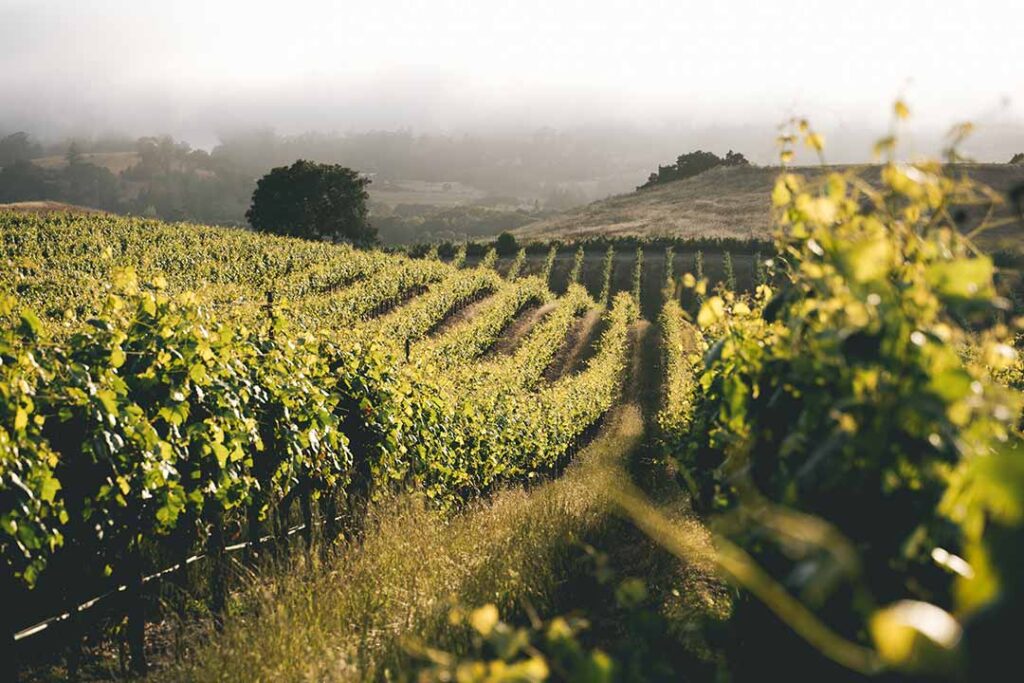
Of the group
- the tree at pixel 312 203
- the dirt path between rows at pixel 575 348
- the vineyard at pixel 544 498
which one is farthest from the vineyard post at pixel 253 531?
the tree at pixel 312 203

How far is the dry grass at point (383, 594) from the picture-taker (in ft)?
13.0

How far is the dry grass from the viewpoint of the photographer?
397 cm

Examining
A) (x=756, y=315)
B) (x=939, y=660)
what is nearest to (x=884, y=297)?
(x=939, y=660)

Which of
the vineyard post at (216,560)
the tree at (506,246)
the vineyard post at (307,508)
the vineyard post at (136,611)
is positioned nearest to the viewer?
the vineyard post at (136,611)

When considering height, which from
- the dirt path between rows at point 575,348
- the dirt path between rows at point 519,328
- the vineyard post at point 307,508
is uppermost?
the vineyard post at point 307,508

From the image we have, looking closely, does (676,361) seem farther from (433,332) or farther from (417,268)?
(417,268)

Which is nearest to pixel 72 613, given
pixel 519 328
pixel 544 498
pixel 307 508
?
pixel 307 508

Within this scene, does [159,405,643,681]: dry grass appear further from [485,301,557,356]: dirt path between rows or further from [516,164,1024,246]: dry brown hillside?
[516,164,1024,246]: dry brown hillside

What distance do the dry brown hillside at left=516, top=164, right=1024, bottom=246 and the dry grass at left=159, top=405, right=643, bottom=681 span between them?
212 ft

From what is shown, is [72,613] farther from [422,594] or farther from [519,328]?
[519,328]

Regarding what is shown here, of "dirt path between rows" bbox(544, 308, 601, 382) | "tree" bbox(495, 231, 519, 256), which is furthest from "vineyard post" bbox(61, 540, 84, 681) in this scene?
"tree" bbox(495, 231, 519, 256)

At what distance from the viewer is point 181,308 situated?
642 centimetres

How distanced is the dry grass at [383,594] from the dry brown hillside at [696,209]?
64.7m

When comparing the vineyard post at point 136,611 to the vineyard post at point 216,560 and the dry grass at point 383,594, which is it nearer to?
the dry grass at point 383,594
